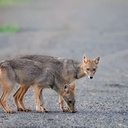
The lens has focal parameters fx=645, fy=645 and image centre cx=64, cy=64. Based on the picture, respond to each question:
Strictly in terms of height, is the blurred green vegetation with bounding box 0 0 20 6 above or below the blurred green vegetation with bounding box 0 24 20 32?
above

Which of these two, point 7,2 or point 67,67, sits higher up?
point 7,2

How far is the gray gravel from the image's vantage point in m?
13.4

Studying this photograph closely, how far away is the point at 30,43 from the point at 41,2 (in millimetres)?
28637

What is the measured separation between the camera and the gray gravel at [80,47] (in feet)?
43.9

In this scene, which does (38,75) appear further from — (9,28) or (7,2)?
(7,2)

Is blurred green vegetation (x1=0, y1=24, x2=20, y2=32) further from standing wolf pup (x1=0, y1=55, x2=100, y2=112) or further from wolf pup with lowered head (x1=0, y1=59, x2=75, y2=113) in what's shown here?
wolf pup with lowered head (x1=0, y1=59, x2=75, y2=113)

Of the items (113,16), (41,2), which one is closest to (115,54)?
(113,16)

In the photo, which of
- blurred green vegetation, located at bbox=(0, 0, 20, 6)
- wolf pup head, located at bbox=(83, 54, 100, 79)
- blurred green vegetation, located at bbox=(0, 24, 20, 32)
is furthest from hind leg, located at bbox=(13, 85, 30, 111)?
blurred green vegetation, located at bbox=(0, 0, 20, 6)

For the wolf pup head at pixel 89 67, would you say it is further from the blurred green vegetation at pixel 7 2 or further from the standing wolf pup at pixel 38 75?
the blurred green vegetation at pixel 7 2

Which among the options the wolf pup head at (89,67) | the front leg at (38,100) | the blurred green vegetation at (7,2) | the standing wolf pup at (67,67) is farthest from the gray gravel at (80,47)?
the blurred green vegetation at (7,2)

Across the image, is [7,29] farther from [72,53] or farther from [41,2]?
[41,2]

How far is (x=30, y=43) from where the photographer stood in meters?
31.2

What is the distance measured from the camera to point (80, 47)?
2944 centimetres

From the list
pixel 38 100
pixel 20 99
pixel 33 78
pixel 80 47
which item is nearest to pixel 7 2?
pixel 80 47
